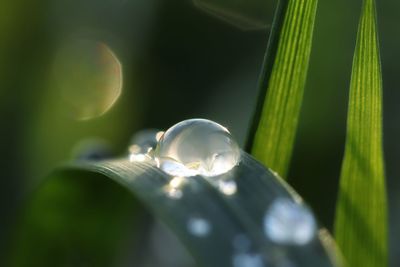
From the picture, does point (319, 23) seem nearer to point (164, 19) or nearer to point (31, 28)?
point (164, 19)

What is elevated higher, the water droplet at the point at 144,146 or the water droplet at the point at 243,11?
the water droplet at the point at 243,11

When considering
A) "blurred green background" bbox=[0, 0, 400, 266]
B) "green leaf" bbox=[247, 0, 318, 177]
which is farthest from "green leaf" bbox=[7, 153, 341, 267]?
"blurred green background" bbox=[0, 0, 400, 266]

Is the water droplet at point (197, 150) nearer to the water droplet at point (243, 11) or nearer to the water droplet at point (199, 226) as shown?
the water droplet at point (199, 226)

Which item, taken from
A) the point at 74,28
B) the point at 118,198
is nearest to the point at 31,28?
the point at 74,28

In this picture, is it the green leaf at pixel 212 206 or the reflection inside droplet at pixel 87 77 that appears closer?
the green leaf at pixel 212 206

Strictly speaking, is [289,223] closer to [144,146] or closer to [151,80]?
[144,146]

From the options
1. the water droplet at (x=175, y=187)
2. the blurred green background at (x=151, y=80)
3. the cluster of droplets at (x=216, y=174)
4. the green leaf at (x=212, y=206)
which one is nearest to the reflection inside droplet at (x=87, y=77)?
the blurred green background at (x=151, y=80)

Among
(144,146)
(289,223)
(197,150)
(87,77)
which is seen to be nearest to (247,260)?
(289,223)
